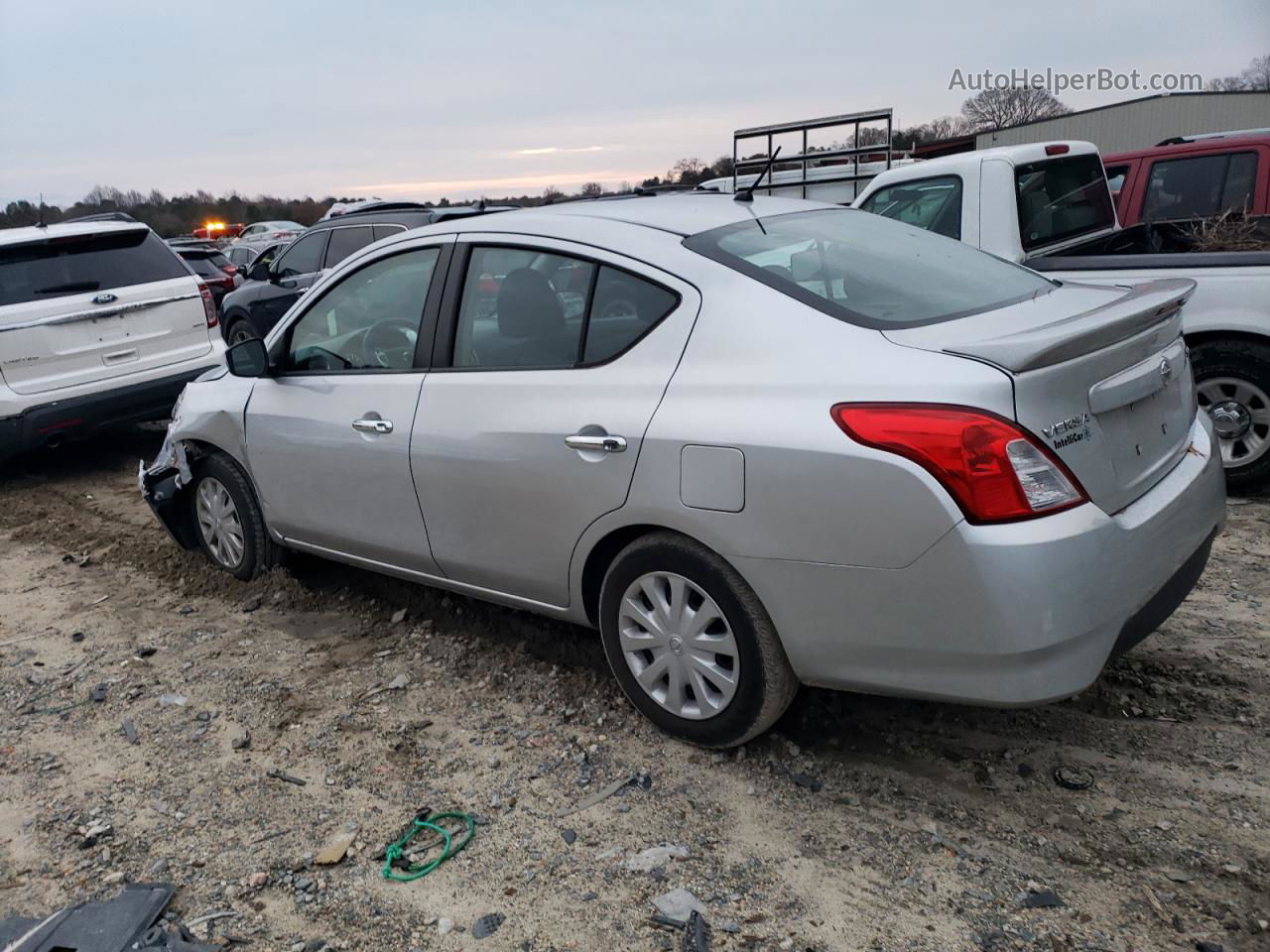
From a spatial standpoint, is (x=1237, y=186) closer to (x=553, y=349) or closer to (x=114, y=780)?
(x=553, y=349)

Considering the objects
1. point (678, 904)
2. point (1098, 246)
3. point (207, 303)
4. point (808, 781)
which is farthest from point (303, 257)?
point (678, 904)

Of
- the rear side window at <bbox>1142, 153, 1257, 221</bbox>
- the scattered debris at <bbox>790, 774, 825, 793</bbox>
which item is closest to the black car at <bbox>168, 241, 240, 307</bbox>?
the rear side window at <bbox>1142, 153, 1257, 221</bbox>

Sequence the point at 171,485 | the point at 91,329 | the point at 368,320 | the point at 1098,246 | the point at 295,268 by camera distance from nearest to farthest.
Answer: the point at 368,320 → the point at 171,485 → the point at 1098,246 → the point at 91,329 → the point at 295,268

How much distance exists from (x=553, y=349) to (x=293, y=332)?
5.16 ft

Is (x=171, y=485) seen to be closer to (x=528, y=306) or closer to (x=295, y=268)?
(x=528, y=306)

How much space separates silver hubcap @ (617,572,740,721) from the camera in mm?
3096

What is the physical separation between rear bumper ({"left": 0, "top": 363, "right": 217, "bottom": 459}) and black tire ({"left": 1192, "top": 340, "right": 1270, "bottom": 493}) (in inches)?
244

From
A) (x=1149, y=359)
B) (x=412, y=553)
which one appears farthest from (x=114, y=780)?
(x=1149, y=359)

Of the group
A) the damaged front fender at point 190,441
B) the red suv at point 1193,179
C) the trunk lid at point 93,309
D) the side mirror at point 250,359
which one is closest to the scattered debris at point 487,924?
the side mirror at point 250,359

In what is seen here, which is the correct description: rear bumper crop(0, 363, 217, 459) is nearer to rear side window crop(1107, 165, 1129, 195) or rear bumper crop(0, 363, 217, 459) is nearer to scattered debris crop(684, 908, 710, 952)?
scattered debris crop(684, 908, 710, 952)

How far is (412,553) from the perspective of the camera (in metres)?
4.03

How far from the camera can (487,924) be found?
263 cm

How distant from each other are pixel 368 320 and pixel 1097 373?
276 cm

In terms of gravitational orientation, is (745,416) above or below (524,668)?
above
